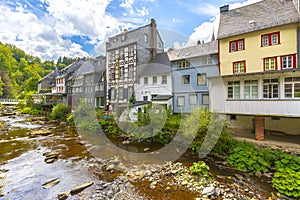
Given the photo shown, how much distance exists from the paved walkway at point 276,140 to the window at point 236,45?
7.06 meters

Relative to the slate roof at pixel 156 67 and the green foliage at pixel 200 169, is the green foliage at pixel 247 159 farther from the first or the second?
the slate roof at pixel 156 67

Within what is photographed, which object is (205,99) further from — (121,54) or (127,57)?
(121,54)

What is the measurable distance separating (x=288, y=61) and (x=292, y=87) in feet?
11.0

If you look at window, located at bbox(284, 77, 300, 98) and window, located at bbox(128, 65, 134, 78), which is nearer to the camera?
window, located at bbox(284, 77, 300, 98)

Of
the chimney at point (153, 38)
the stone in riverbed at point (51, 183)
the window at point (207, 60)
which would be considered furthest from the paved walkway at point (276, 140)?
the chimney at point (153, 38)

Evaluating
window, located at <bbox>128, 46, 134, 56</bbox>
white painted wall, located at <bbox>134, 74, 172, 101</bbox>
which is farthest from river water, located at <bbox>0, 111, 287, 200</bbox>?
window, located at <bbox>128, 46, 134, 56</bbox>

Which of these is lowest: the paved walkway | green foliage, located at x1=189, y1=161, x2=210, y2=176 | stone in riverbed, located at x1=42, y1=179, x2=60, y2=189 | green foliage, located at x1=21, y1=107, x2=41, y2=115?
stone in riverbed, located at x1=42, y1=179, x2=60, y2=189

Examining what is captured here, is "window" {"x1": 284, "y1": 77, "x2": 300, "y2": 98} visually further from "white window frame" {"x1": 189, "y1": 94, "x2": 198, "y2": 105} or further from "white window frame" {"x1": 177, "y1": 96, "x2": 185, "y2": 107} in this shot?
"white window frame" {"x1": 177, "y1": 96, "x2": 185, "y2": 107}

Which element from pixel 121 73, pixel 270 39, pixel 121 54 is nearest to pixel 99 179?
pixel 270 39

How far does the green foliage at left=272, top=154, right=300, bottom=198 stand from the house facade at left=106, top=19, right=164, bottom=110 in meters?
17.8

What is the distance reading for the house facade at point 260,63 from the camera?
10.1m

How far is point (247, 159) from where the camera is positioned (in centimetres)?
909

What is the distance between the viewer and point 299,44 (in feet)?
36.8

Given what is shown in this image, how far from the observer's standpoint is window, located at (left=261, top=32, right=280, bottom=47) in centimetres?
1219
